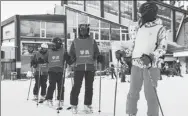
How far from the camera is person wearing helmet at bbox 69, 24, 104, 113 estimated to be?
5.40 meters

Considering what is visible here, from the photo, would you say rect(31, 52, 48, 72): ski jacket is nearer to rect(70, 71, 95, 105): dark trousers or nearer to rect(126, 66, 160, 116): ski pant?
rect(70, 71, 95, 105): dark trousers

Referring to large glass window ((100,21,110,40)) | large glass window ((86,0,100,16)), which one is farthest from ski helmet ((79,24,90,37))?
large glass window ((86,0,100,16))

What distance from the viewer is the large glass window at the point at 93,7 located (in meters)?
39.7

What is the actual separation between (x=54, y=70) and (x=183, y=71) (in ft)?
94.5

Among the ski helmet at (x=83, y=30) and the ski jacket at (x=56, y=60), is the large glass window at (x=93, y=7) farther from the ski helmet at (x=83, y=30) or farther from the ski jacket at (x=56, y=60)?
the ski helmet at (x=83, y=30)

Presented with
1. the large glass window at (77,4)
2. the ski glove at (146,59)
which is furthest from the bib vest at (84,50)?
the large glass window at (77,4)

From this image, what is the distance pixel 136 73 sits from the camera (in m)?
3.85

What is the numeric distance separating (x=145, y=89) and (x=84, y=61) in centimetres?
195

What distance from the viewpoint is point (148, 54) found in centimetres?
365

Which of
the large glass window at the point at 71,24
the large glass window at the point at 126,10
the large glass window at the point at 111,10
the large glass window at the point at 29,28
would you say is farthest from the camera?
the large glass window at the point at 126,10

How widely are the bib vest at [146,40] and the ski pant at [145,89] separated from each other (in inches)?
9.3

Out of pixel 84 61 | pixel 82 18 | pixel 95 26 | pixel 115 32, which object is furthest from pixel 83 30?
pixel 115 32

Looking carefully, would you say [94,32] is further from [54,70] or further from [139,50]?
[139,50]

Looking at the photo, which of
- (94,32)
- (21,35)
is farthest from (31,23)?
(94,32)
